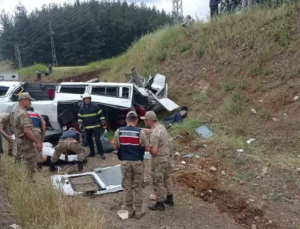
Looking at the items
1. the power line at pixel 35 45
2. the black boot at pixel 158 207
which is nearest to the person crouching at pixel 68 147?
the black boot at pixel 158 207

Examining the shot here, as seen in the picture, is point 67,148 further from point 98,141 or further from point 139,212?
point 139,212

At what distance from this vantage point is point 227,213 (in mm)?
5746

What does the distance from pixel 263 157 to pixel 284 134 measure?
127 centimetres

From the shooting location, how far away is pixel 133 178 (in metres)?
Answer: 5.47

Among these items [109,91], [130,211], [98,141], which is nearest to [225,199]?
[130,211]

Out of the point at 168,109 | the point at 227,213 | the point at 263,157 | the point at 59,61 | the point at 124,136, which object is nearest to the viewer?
the point at 124,136

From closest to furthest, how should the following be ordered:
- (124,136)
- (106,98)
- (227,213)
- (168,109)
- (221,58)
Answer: (124,136), (227,213), (106,98), (168,109), (221,58)

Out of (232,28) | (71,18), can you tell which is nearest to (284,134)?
(232,28)

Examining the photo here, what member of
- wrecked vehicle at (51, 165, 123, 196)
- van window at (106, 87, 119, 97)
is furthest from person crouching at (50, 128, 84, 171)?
van window at (106, 87, 119, 97)

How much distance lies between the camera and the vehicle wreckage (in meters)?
10.3

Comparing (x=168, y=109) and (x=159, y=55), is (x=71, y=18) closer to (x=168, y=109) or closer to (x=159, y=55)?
(x=159, y=55)

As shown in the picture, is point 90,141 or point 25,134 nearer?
point 25,134

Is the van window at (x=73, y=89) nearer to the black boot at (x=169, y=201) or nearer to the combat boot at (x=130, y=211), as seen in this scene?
the black boot at (x=169, y=201)

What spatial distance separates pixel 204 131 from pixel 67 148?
141 inches
